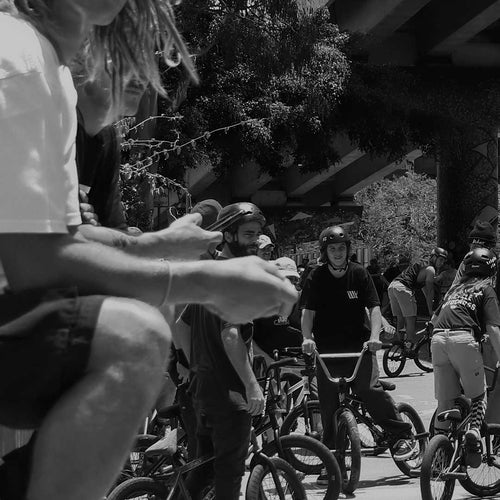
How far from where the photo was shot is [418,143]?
21172 mm

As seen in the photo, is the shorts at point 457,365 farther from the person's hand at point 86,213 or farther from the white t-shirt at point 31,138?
the white t-shirt at point 31,138

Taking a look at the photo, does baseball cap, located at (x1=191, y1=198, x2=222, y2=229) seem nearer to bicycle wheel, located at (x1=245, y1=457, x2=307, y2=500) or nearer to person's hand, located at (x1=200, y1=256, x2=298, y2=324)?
bicycle wheel, located at (x1=245, y1=457, x2=307, y2=500)

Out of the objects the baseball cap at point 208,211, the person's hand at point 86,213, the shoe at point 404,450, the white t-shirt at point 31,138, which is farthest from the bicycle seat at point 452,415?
the white t-shirt at point 31,138

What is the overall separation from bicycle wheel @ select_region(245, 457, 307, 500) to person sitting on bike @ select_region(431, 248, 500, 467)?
1.79m

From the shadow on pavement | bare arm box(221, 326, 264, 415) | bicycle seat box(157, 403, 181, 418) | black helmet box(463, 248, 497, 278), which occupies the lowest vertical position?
the shadow on pavement

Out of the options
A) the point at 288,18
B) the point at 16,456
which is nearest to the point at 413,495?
the point at 16,456

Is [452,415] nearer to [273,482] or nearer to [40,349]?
[273,482]

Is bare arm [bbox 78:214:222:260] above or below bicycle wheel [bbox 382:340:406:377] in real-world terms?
above

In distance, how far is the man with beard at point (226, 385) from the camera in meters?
5.22

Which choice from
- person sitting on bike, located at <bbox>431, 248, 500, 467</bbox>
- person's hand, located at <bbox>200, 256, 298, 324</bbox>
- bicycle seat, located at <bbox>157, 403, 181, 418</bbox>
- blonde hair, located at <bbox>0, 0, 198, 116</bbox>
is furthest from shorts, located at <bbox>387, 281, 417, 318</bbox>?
person's hand, located at <bbox>200, 256, 298, 324</bbox>

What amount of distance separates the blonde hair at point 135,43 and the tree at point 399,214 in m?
56.9

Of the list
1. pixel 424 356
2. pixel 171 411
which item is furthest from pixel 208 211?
pixel 424 356

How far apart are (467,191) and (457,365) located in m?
17.6

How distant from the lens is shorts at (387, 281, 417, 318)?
1705 centimetres
